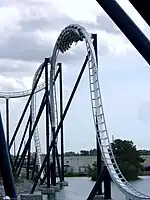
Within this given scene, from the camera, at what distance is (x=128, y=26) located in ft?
17.0

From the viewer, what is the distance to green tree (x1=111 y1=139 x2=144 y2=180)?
53.3m

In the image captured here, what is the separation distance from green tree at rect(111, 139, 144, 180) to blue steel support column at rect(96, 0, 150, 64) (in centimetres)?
4759

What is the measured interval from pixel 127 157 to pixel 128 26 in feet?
175

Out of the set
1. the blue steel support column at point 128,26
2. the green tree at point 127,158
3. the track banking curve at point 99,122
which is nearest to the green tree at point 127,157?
the green tree at point 127,158

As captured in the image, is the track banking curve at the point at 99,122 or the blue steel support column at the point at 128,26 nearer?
the blue steel support column at the point at 128,26

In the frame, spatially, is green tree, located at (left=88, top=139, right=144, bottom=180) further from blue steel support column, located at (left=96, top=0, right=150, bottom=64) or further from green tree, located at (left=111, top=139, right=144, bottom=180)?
blue steel support column, located at (left=96, top=0, right=150, bottom=64)

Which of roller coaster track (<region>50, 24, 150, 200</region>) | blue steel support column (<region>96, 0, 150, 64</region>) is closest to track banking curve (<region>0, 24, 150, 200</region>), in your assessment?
roller coaster track (<region>50, 24, 150, 200</region>)

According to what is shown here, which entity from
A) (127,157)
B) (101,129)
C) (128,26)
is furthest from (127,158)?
(128,26)

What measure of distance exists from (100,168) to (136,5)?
2099 cm

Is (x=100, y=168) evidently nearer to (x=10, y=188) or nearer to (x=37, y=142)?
(x=10, y=188)

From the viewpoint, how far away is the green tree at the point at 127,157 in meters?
53.3

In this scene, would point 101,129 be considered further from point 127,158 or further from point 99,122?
point 127,158

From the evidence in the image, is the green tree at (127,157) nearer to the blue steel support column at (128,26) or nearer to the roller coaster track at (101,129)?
the roller coaster track at (101,129)

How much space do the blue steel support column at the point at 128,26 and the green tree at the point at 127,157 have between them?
156 ft
